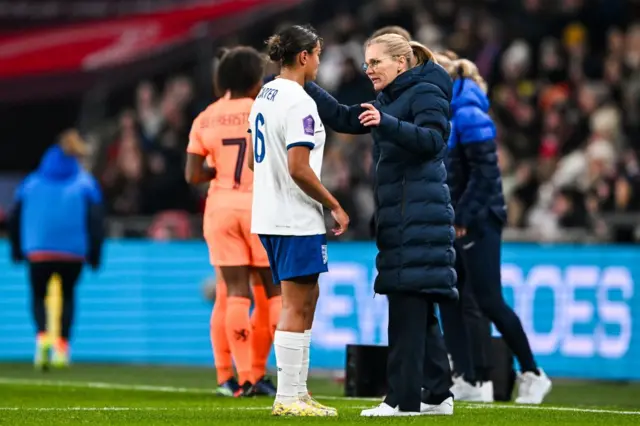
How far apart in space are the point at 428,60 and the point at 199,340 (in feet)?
28.0

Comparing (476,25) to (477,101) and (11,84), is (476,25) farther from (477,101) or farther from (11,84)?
(477,101)

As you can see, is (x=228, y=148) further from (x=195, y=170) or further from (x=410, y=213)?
(x=410, y=213)

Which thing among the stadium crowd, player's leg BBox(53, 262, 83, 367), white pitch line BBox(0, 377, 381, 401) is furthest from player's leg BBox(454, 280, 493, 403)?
player's leg BBox(53, 262, 83, 367)

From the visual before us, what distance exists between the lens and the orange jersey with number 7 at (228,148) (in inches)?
422

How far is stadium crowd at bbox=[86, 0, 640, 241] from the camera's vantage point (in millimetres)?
16734

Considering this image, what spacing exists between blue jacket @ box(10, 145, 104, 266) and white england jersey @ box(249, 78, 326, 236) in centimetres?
744

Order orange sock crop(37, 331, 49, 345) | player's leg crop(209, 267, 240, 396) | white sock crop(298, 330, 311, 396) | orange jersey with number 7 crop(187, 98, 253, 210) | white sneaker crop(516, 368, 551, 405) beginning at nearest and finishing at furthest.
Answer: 1. white sock crop(298, 330, 311, 396)
2. white sneaker crop(516, 368, 551, 405)
3. orange jersey with number 7 crop(187, 98, 253, 210)
4. player's leg crop(209, 267, 240, 396)
5. orange sock crop(37, 331, 49, 345)

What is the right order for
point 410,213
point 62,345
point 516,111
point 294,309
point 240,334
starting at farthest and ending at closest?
point 516,111, point 62,345, point 240,334, point 294,309, point 410,213

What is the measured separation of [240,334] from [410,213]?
2652 mm

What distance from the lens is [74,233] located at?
51.9 feet

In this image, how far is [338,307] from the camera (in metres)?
15.7

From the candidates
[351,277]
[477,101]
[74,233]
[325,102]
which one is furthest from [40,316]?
[325,102]

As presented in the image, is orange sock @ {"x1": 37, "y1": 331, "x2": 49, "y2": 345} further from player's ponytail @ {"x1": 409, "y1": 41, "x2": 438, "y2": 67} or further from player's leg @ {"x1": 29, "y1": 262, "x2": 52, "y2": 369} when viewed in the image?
player's ponytail @ {"x1": 409, "y1": 41, "x2": 438, "y2": 67}

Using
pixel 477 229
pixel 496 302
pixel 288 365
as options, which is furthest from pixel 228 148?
pixel 288 365
